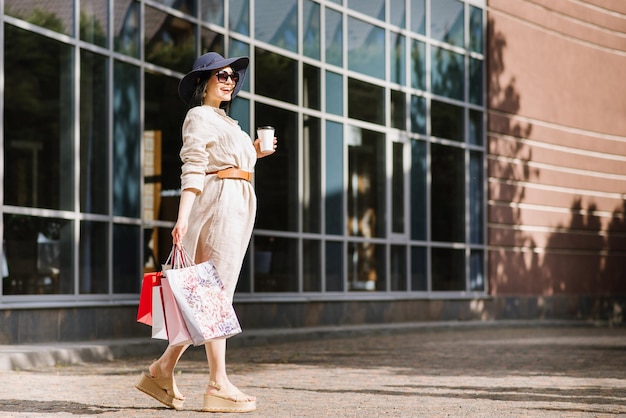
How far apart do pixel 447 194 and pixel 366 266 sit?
2.77 meters

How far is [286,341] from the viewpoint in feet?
52.6

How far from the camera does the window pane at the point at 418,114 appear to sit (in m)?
20.8

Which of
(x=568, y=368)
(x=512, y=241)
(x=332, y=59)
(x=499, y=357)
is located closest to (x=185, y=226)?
(x=568, y=368)

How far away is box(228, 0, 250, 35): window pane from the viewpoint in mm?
16719

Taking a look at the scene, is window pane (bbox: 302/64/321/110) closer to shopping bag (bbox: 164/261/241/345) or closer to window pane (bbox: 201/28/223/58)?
window pane (bbox: 201/28/223/58)

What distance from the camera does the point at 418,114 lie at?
68.6ft

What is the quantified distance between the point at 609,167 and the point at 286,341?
11.7 metres

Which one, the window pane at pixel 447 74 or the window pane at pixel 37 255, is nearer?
the window pane at pixel 37 255

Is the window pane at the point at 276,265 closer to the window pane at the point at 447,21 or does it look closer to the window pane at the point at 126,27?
the window pane at the point at 126,27

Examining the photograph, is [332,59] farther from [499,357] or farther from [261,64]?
[499,357]

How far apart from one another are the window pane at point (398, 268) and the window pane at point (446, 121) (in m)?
2.26

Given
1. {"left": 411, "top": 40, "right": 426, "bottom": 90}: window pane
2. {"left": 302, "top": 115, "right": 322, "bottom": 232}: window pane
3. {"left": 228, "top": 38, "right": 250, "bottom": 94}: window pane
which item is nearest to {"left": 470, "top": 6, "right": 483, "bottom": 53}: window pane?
{"left": 411, "top": 40, "right": 426, "bottom": 90}: window pane

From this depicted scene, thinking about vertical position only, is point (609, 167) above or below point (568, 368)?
above

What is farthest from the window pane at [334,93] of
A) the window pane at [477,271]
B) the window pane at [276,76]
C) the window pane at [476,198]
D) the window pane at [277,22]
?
the window pane at [477,271]
